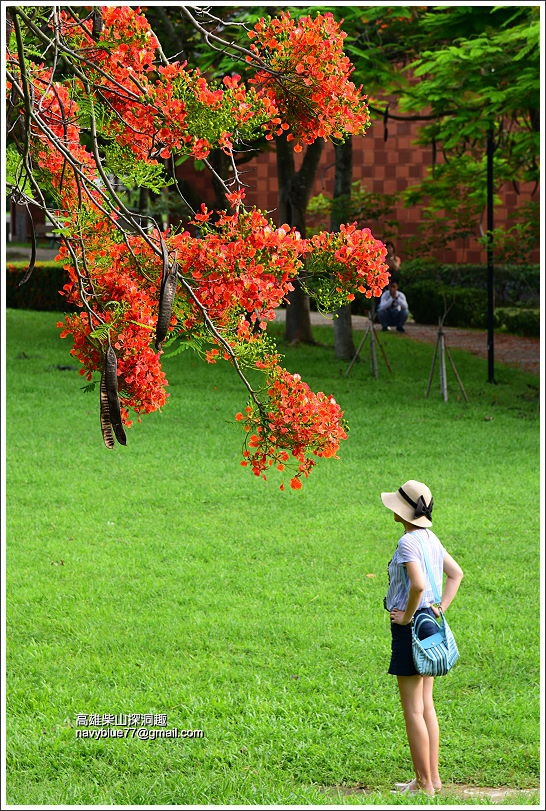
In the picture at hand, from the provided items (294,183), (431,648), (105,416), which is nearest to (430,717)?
(431,648)

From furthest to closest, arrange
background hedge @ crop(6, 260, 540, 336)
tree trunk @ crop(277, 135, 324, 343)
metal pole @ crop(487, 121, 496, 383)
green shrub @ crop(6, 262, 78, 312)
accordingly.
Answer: background hedge @ crop(6, 260, 540, 336)
green shrub @ crop(6, 262, 78, 312)
tree trunk @ crop(277, 135, 324, 343)
metal pole @ crop(487, 121, 496, 383)

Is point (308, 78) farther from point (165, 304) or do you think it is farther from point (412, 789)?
point (412, 789)

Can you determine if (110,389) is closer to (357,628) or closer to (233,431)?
(357,628)

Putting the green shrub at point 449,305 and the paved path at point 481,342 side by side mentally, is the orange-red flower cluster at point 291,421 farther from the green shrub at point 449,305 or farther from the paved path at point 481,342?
the green shrub at point 449,305

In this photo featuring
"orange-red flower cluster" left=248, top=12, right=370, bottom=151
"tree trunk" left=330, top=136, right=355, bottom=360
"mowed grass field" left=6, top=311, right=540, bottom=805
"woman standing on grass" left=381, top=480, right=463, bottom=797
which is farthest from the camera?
"tree trunk" left=330, top=136, right=355, bottom=360

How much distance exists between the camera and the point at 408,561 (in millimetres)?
3523

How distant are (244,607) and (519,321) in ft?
46.2

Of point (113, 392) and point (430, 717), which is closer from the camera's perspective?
point (113, 392)

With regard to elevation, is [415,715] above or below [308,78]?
below

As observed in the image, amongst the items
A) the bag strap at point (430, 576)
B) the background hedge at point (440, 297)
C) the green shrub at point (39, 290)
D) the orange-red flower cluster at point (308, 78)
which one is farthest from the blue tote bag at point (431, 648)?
the green shrub at point (39, 290)

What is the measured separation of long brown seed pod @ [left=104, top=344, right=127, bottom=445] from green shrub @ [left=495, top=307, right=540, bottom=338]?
15.9 metres

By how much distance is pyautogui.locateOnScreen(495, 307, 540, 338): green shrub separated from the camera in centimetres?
1853

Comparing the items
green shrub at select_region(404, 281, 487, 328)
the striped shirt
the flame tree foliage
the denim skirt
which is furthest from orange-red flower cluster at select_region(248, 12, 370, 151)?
green shrub at select_region(404, 281, 487, 328)

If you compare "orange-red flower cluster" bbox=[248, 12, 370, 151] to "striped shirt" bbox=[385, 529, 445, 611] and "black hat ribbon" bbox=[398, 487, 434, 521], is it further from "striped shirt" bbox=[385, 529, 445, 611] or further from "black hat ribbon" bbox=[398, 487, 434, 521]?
"striped shirt" bbox=[385, 529, 445, 611]
